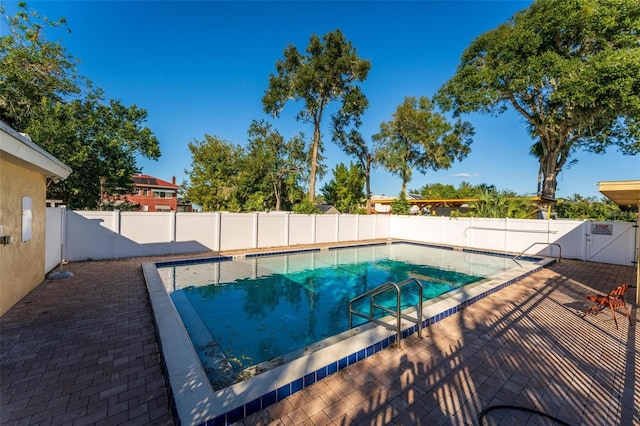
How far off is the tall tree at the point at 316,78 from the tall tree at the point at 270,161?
8350 millimetres

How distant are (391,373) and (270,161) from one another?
28.7m

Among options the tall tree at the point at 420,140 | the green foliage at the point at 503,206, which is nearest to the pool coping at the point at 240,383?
the green foliage at the point at 503,206

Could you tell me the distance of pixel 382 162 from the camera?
88.8 ft

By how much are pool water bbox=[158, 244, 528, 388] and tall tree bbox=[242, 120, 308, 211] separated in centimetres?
1878

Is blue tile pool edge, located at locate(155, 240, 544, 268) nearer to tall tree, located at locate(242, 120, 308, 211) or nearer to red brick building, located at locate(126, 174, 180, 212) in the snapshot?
tall tree, located at locate(242, 120, 308, 211)

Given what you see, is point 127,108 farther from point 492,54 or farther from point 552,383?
point 492,54

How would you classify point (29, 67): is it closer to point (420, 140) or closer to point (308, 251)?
point (308, 251)

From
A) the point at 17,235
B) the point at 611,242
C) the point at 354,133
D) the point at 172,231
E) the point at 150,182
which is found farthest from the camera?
the point at 150,182

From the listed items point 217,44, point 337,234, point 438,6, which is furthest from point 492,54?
point 217,44

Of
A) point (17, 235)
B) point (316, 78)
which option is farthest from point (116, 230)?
point (316, 78)

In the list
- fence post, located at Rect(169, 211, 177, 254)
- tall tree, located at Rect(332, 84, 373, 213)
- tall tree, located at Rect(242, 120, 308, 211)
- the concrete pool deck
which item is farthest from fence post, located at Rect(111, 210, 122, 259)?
tall tree, located at Rect(242, 120, 308, 211)

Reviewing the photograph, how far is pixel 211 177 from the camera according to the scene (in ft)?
96.7

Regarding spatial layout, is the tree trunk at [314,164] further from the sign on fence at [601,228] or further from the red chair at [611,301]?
the red chair at [611,301]

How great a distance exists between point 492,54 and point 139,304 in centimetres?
2355
